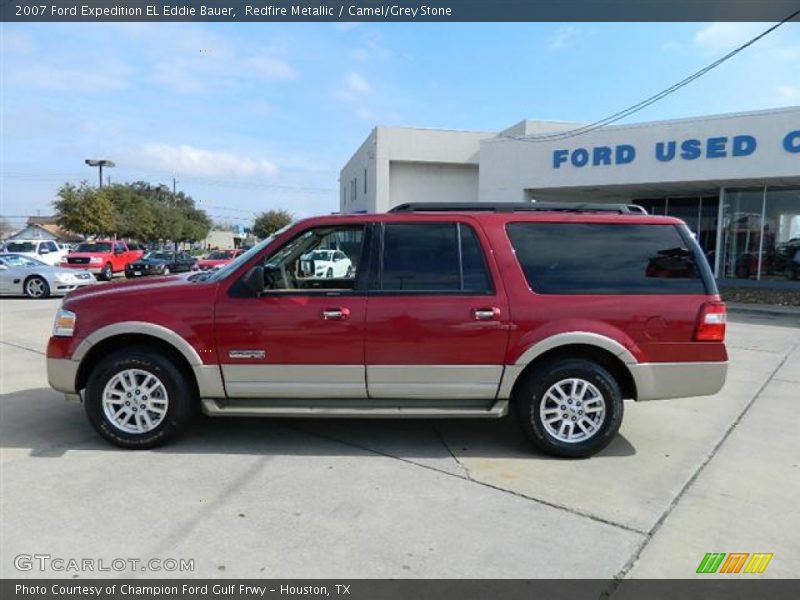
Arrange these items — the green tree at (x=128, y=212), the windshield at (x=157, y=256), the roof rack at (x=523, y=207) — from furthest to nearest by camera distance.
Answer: the green tree at (x=128, y=212) → the windshield at (x=157, y=256) → the roof rack at (x=523, y=207)

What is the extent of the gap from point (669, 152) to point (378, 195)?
59.5 feet

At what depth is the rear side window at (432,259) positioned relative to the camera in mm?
4375

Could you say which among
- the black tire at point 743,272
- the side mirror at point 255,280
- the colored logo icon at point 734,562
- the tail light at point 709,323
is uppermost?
the side mirror at point 255,280

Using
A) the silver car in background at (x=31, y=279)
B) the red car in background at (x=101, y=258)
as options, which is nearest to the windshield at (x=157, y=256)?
the red car in background at (x=101, y=258)

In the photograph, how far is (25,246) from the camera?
29047mm

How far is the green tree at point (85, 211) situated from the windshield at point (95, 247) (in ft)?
60.6

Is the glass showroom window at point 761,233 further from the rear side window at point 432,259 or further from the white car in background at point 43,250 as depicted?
the white car in background at point 43,250

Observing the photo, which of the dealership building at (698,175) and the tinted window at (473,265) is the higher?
the dealership building at (698,175)

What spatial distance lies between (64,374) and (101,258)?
2350cm

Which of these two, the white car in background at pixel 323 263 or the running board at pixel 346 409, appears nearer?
the running board at pixel 346 409

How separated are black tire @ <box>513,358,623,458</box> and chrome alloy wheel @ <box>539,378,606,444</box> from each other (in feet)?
0.05

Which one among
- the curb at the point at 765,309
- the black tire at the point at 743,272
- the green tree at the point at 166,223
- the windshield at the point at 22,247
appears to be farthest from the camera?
the green tree at the point at 166,223

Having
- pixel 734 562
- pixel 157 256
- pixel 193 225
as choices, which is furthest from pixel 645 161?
pixel 193 225
